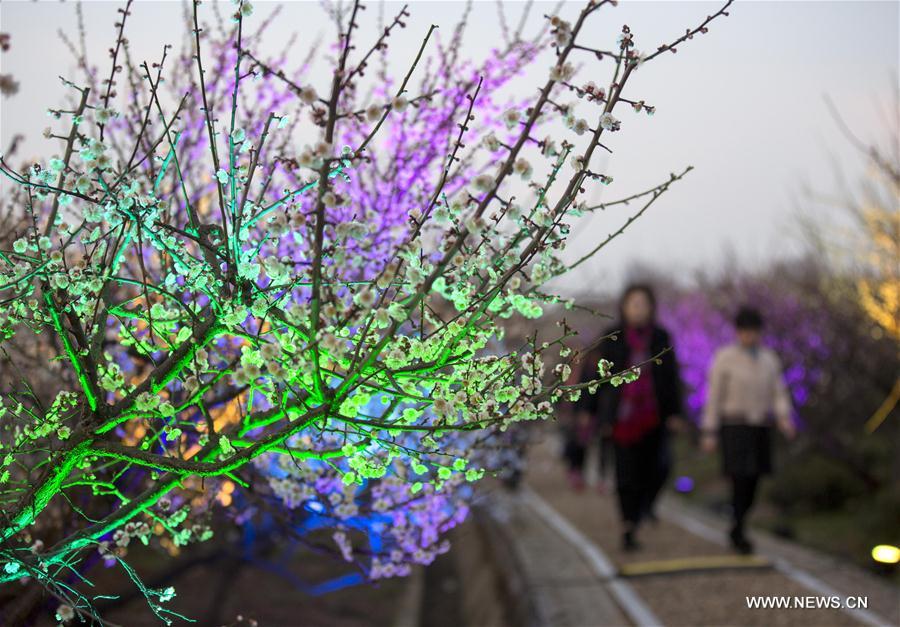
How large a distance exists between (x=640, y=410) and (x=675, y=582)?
5.10 ft

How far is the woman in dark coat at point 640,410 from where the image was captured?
7.57 metres

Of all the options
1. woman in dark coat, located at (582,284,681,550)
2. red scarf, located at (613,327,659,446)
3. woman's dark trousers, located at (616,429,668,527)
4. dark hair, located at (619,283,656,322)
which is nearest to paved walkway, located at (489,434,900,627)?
woman's dark trousers, located at (616,429,668,527)

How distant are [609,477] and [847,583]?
10178mm

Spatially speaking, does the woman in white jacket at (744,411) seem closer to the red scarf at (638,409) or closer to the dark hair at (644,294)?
the red scarf at (638,409)

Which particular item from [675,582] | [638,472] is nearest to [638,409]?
[638,472]

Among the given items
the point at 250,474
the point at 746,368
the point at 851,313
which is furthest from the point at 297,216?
the point at 851,313

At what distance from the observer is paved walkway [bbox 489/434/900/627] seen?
5734mm

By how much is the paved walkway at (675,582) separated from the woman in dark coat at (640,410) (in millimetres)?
475

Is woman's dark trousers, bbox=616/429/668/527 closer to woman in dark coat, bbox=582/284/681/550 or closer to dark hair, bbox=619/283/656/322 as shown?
woman in dark coat, bbox=582/284/681/550

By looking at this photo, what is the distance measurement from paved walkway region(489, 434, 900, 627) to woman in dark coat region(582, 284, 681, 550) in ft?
1.56

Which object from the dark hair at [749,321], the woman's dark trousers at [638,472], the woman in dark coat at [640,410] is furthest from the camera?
the dark hair at [749,321]

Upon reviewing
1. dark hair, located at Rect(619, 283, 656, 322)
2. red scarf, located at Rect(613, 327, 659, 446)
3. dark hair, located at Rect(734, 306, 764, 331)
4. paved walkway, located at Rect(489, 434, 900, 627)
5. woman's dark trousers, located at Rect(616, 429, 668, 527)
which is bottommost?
paved walkway, located at Rect(489, 434, 900, 627)

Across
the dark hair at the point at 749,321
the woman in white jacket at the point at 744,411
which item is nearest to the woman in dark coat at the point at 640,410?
the woman in white jacket at the point at 744,411

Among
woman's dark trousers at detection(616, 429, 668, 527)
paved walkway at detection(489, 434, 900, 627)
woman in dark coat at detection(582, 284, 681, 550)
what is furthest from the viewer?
woman's dark trousers at detection(616, 429, 668, 527)
